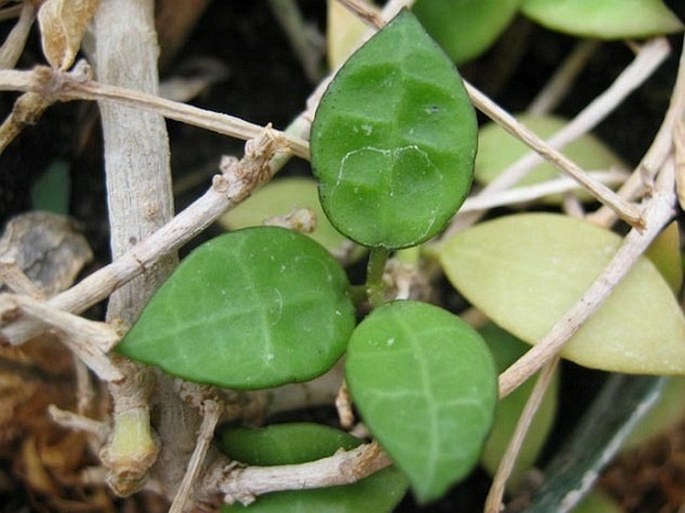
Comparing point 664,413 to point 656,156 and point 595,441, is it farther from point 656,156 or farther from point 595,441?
point 656,156

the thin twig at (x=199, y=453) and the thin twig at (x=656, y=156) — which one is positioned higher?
the thin twig at (x=656, y=156)

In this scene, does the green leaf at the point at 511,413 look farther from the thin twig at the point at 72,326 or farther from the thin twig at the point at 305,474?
the thin twig at the point at 72,326

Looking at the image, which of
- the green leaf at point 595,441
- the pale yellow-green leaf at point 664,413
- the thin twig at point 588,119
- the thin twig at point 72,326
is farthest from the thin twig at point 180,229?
the pale yellow-green leaf at point 664,413

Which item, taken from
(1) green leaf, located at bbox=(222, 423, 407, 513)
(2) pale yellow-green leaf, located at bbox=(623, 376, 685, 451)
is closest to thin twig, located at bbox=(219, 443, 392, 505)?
(1) green leaf, located at bbox=(222, 423, 407, 513)

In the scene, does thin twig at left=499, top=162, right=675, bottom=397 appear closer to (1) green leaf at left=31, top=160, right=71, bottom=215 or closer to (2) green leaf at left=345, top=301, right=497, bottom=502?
(2) green leaf at left=345, top=301, right=497, bottom=502

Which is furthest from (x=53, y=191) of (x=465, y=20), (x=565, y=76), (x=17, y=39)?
(x=565, y=76)
